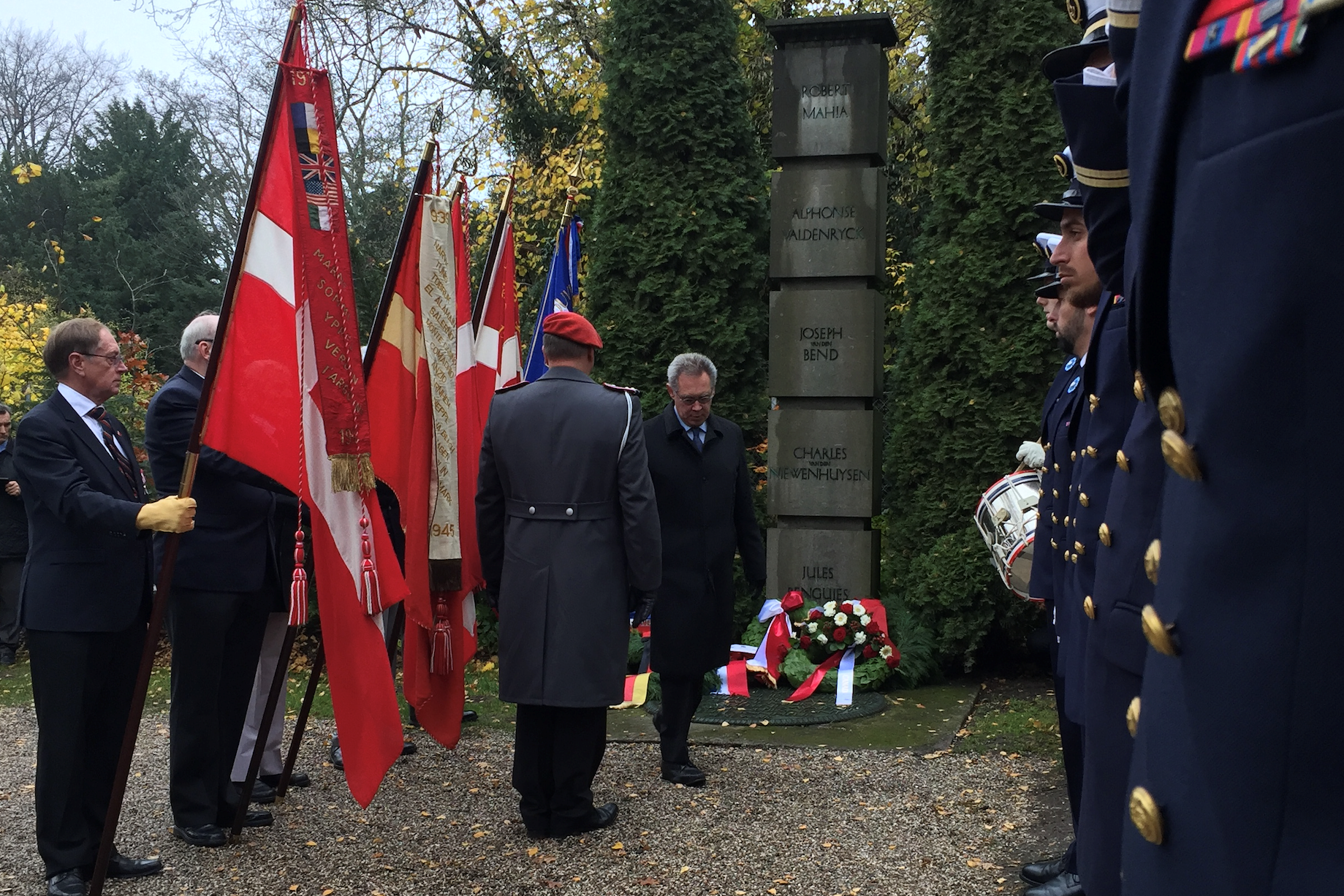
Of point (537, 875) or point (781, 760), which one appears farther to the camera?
point (781, 760)

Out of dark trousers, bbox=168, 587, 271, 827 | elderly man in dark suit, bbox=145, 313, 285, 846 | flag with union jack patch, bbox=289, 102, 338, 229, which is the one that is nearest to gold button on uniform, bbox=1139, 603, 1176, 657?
flag with union jack patch, bbox=289, 102, 338, 229

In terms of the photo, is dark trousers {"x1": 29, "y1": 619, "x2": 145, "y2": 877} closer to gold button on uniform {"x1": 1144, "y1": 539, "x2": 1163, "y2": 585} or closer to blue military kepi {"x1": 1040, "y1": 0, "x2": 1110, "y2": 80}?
blue military kepi {"x1": 1040, "y1": 0, "x2": 1110, "y2": 80}

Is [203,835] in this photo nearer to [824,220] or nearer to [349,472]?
[349,472]

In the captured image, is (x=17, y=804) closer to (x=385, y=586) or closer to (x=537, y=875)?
(x=385, y=586)

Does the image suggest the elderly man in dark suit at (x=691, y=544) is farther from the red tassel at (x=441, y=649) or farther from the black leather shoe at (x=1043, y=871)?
the black leather shoe at (x=1043, y=871)

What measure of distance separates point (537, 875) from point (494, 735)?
2.17m

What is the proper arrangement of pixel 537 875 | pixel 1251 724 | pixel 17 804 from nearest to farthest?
pixel 1251 724 < pixel 537 875 < pixel 17 804

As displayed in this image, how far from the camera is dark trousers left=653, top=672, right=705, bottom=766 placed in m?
5.38

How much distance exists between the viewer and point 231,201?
26.9 m

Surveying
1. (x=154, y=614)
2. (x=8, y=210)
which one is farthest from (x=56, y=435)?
(x=8, y=210)

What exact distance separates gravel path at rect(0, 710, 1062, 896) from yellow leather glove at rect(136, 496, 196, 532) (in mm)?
1260

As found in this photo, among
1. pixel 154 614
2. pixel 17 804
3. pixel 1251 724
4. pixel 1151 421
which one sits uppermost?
pixel 1151 421

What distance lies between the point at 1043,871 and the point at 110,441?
11.5ft

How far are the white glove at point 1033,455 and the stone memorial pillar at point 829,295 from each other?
9.81 ft
